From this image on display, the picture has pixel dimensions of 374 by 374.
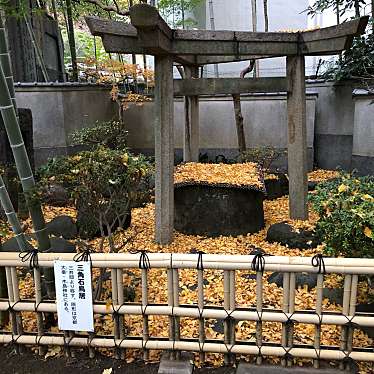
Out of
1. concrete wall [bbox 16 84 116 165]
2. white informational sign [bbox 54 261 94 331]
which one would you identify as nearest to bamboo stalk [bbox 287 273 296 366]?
white informational sign [bbox 54 261 94 331]

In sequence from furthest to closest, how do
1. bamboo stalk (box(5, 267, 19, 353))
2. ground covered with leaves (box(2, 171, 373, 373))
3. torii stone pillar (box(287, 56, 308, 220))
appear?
torii stone pillar (box(287, 56, 308, 220)) < ground covered with leaves (box(2, 171, 373, 373)) < bamboo stalk (box(5, 267, 19, 353))

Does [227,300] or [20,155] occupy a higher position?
[20,155]

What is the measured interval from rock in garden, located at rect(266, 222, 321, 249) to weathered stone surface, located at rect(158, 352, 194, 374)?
235 cm

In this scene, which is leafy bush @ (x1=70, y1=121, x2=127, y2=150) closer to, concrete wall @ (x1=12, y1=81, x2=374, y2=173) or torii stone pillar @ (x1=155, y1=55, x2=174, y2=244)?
concrete wall @ (x1=12, y1=81, x2=374, y2=173)

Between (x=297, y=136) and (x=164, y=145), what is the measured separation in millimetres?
2044

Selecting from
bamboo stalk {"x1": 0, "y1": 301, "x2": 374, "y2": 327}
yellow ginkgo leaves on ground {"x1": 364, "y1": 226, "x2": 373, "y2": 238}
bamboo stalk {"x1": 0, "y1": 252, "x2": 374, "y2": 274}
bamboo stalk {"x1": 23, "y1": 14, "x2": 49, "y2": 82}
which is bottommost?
bamboo stalk {"x1": 0, "y1": 301, "x2": 374, "y2": 327}

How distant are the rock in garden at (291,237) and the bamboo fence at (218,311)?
2.06 meters

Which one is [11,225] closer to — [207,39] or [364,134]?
[207,39]

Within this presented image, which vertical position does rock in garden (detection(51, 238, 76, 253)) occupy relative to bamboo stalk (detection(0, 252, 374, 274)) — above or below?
below

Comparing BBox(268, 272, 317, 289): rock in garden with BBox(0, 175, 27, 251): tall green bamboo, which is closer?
BBox(0, 175, 27, 251): tall green bamboo

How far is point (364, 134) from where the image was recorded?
7.70 m

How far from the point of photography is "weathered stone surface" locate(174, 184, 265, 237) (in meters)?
5.18

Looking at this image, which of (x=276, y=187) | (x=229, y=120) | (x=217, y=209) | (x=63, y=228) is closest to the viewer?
(x=63, y=228)

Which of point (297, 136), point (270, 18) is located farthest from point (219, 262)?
point (270, 18)
